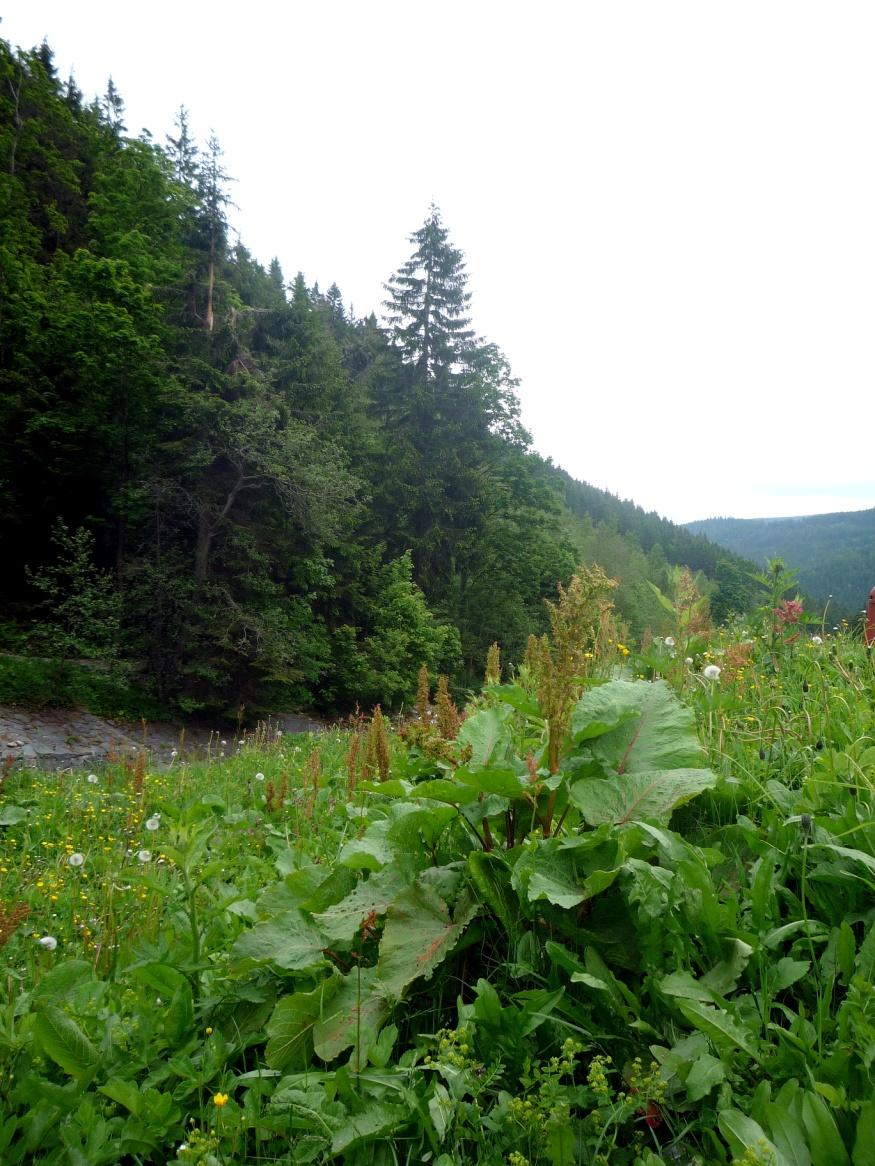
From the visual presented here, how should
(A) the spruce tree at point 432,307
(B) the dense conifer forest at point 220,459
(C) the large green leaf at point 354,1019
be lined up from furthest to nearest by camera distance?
(A) the spruce tree at point 432,307
(B) the dense conifer forest at point 220,459
(C) the large green leaf at point 354,1019

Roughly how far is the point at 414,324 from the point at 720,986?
25750 mm

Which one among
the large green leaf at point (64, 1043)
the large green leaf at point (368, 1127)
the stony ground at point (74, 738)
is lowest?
the stony ground at point (74, 738)

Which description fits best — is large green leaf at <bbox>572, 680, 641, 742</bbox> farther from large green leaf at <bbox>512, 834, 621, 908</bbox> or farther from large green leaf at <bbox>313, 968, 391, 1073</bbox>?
large green leaf at <bbox>313, 968, 391, 1073</bbox>

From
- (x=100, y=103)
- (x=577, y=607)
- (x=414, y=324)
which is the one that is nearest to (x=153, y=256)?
(x=414, y=324)

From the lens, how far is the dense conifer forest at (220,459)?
16.0m

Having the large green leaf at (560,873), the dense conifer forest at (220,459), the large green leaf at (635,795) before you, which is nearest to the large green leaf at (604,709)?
the large green leaf at (635,795)

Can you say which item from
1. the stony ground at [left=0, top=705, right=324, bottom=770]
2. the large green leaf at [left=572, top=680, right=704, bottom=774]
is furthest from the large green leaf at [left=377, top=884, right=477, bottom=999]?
the stony ground at [left=0, top=705, right=324, bottom=770]

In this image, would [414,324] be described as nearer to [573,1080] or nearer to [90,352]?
[90,352]

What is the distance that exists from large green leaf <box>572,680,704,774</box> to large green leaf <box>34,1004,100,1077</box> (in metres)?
1.52

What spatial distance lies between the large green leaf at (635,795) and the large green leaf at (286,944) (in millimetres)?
814

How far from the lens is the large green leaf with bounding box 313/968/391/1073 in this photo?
1.45 meters

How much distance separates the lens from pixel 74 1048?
4.97ft

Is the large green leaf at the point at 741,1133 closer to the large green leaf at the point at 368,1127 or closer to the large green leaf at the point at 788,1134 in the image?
the large green leaf at the point at 788,1134

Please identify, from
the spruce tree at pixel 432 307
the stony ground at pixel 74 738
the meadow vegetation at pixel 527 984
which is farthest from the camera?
the spruce tree at pixel 432 307
